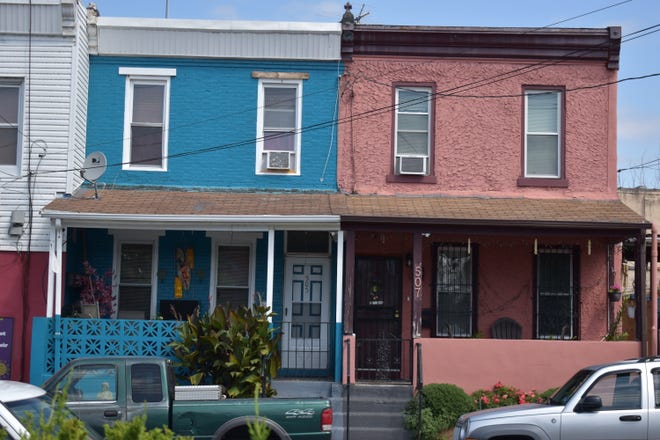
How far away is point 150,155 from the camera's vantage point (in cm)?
1592

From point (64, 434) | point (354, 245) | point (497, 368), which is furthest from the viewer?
point (354, 245)

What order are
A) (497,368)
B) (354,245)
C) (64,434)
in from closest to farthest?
(64,434)
(497,368)
(354,245)

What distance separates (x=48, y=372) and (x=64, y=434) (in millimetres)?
9786

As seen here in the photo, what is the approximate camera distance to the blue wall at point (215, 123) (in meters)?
15.8

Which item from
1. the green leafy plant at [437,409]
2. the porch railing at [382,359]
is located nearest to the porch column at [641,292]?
the green leafy plant at [437,409]

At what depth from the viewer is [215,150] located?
15812mm

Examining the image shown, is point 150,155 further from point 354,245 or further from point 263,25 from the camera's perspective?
point 354,245

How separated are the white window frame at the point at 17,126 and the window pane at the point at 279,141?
4.40 metres

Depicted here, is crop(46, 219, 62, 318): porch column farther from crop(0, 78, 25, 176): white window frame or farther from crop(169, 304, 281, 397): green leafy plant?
crop(169, 304, 281, 397): green leafy plant

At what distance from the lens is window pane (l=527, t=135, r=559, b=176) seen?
1592 cm

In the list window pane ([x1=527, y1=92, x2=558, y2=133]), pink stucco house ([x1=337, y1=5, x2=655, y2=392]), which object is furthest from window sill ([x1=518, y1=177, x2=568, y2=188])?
window pane ([x1=527, y1=92, x2=558, y2=133])

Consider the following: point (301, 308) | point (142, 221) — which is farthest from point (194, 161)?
point (301, 308)

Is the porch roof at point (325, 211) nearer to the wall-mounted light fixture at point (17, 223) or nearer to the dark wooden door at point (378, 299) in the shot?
the wall-mounted light fixture at point (17, 223)

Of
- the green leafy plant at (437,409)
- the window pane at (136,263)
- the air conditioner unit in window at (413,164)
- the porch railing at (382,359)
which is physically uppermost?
the air conditioner unit in window at (413,164)
